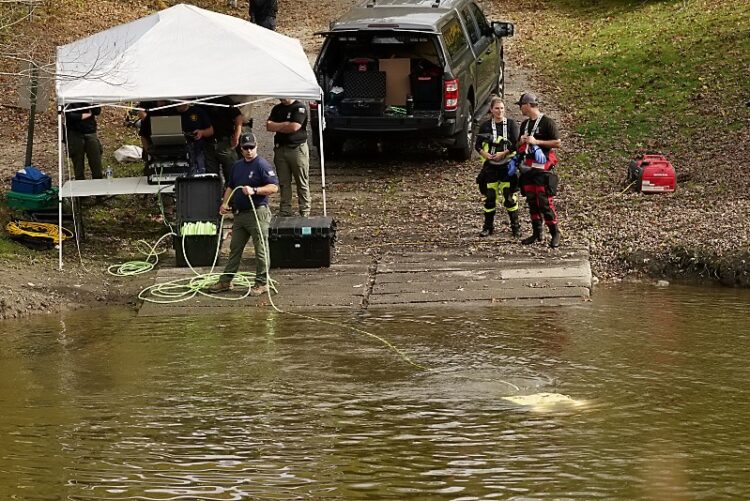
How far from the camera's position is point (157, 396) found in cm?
977

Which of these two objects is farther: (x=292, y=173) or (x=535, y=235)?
(x=292, y=173)

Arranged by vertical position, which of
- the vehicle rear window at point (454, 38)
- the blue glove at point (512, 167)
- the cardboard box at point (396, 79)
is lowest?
the blue glove at point (512, 167)

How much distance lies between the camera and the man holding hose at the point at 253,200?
41.3 ft

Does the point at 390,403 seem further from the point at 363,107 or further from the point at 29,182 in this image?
the point at 363,107

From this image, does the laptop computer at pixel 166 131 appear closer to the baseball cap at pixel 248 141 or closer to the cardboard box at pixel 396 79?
the baseball cap at pixel 248 141

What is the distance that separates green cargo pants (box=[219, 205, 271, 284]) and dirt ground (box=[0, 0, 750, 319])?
1085mm

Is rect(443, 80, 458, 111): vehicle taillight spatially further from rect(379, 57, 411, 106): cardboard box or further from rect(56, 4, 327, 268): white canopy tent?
rect(56, 4, 327, 268): white canopy tent

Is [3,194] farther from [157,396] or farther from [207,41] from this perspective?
[157,396]

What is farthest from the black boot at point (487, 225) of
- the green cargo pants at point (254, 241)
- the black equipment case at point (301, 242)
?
the green cargo pants at point (254, 241)

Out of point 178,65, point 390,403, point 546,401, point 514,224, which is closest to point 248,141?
point 178,65

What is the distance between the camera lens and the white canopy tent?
542 inches

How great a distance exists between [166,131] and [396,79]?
3.37 metres

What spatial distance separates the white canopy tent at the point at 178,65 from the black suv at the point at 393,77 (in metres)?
1.56

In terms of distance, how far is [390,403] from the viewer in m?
9.46
